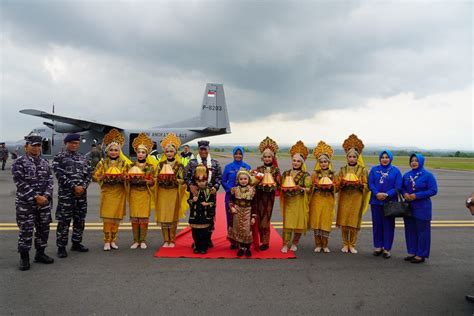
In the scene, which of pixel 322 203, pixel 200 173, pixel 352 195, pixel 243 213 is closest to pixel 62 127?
pixel 200 173

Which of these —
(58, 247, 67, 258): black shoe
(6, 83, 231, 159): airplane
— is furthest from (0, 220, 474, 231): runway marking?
(6, 83, 231, 159): airplane

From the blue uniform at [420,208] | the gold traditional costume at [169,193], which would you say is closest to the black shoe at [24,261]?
the gold traditional costume at [169,193]

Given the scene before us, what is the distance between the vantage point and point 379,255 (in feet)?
16.9

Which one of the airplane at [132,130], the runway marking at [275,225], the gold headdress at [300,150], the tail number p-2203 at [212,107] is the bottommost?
the runway marking at [275,225]

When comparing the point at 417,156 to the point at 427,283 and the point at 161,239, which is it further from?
the point at 161,239

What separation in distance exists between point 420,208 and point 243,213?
9.34ft

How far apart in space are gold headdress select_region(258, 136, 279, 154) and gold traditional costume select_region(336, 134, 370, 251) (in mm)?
1239

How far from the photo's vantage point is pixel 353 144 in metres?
5.34

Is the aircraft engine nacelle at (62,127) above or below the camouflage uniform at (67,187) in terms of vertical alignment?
above

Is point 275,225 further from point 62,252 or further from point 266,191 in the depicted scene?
point 62,252

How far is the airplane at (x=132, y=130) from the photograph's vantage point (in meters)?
18.7

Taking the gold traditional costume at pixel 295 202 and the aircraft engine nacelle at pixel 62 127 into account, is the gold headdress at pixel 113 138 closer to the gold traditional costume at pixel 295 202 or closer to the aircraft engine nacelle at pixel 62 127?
the gold traditional costume at pixel 295 202

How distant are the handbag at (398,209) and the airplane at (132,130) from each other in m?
15.7

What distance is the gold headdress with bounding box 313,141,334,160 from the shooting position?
5.42 meters
